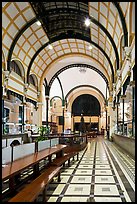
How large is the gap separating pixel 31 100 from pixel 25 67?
3.73 meters

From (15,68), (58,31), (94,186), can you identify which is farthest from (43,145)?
(58,31)

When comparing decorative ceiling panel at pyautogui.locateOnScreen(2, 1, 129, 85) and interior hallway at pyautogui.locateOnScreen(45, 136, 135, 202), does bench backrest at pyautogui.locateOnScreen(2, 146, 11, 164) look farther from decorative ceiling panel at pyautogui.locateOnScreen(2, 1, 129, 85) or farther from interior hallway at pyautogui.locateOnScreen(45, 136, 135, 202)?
decorative ceiling panel at pyautogui.locateOnScreen(2, 1, 129, 85)

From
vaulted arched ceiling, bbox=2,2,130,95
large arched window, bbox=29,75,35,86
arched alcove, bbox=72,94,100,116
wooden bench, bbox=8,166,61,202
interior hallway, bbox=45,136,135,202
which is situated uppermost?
vaulted arched ceiling, bbox=2,2,130,95

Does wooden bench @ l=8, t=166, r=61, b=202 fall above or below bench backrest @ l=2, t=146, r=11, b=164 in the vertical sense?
below

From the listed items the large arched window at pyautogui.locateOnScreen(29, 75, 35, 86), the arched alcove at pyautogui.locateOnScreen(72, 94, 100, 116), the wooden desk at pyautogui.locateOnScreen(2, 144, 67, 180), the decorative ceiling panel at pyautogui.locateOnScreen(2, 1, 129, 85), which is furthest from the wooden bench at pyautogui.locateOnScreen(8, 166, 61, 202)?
the arched alcove at pyautogui.locateOnScreen(72, 94, 100, 116)

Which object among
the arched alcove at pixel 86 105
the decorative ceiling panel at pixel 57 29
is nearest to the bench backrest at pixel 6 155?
the decorative ceiling panel at pixel 57 29

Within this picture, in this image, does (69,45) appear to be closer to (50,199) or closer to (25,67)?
(25,67)

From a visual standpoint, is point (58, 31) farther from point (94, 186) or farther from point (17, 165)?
point (17, 165)

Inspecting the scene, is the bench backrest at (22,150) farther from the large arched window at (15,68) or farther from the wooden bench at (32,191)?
the large arched window at (15,68)

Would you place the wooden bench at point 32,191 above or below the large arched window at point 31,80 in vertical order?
below

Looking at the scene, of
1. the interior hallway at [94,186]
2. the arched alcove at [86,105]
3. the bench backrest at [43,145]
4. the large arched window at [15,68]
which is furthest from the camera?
the arched alcove at [86,105]

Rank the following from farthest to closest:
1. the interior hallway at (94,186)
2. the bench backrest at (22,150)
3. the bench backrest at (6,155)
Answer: the bench backrest at (22,150) < the bench backrest at (6,155) < the interior hallway at (94,186)

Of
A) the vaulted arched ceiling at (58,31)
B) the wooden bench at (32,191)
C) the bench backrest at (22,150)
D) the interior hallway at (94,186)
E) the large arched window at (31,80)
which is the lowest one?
the interior hallway at (94,186)

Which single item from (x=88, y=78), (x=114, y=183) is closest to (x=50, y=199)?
(x=114, y=183)
